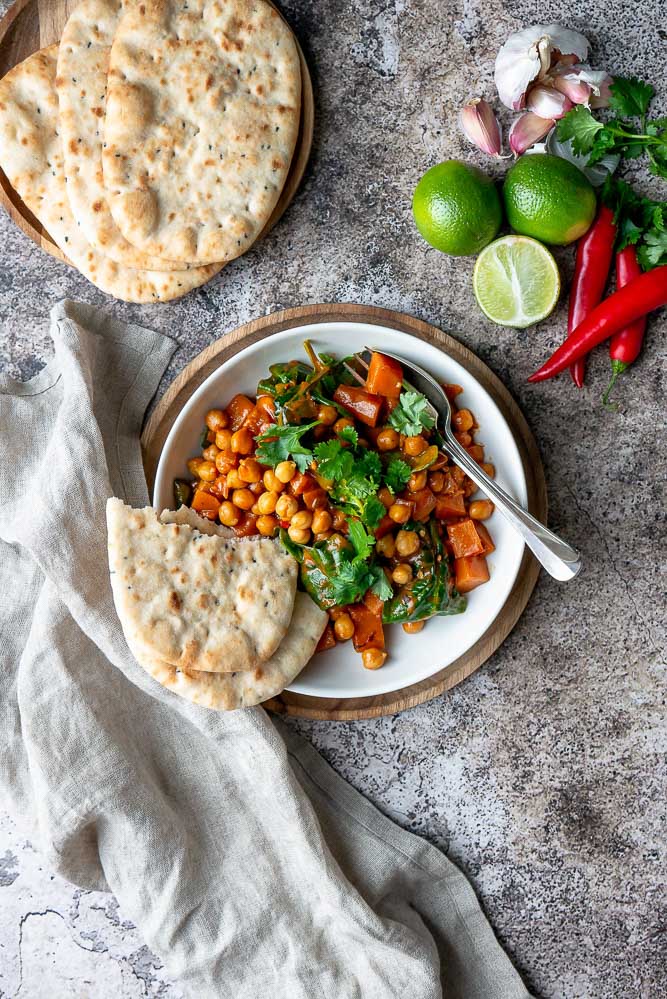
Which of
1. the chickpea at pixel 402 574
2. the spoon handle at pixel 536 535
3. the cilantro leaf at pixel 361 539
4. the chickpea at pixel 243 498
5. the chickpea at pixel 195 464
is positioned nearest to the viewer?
the spoon handle at pixel 536 535

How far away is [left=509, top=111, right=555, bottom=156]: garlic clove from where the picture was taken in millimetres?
3543

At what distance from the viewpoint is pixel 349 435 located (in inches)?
132

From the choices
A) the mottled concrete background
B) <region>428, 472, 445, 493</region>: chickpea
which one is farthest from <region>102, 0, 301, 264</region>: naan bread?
<region>428, 472, 445, 493</region>: chickpea

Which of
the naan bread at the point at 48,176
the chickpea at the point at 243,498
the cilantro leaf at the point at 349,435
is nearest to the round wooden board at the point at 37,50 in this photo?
the naan bread at the point at 48,176

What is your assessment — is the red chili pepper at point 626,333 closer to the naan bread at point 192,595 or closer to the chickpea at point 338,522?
the chickpea at point 338,522

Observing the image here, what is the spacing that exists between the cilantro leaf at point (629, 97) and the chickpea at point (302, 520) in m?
2.15

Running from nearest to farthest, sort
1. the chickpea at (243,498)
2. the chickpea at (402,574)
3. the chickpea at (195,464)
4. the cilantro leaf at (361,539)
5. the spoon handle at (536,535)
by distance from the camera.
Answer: the spoon handle at (536,535)
the cilantro leaf at (361,539)
the chickpea at (402,574)
the chickpea at (243,498)
the chickpea at (195,464)

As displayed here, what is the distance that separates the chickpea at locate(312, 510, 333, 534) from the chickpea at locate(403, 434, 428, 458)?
1.44ft

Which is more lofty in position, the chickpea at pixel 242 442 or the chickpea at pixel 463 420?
the chickpea at pixel 242 442

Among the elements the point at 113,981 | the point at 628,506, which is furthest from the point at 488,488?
the point at 113,981

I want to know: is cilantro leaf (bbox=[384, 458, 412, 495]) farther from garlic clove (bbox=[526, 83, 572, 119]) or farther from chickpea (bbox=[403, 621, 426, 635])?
garlic clove (bbox=[526, 83, 572, 119])

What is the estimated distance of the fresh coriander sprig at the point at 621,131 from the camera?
3352 mm

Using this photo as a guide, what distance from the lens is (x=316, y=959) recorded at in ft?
12.1

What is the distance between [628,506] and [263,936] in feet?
8.53
